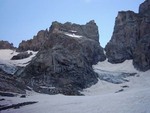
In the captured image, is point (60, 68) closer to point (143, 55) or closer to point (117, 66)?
point (143, 55)

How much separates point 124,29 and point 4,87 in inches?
2883

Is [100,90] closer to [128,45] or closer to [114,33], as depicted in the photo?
[128,45]

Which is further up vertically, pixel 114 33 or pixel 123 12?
pixel 123 12

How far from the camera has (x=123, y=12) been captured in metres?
112

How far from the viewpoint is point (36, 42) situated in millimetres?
133125

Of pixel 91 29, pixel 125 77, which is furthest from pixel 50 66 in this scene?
pixel 91 29

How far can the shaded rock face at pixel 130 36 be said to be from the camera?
90188 millimetres

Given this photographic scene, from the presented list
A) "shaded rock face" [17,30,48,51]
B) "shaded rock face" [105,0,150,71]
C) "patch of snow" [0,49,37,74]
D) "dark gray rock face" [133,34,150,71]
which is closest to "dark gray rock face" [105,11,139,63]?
"shaded rock face" [105,0,150,71]

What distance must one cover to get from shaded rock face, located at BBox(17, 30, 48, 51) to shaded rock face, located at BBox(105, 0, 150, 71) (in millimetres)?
34256

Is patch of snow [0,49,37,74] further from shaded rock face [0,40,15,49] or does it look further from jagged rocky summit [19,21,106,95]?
jagged rocky summit [19,21,106,95]

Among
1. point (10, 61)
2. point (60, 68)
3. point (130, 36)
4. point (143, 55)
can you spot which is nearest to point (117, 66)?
point (130, 36)

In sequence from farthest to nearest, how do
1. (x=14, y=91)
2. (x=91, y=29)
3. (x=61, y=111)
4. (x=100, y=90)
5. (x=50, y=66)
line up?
(x=91, y=29) → (x=50, y=66) → (x=100, y=90) → (x=14, y=91) → (x=61, y=111)

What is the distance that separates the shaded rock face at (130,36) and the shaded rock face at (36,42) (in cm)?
3426

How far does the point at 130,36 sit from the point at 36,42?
167ft
